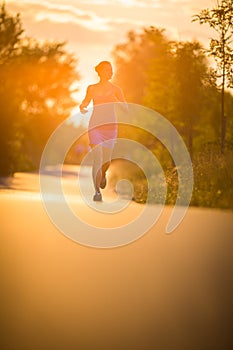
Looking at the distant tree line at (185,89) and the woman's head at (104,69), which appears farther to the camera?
the distant tree line at (185,89)

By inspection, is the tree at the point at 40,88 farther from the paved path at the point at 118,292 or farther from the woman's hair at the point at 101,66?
the paved path at the point at 118,292

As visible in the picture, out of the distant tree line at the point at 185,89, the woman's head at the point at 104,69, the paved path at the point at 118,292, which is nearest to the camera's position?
the paved path at the point at 118,292

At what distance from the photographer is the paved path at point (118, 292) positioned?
5031 mm

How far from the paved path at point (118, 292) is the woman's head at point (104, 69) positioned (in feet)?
16.6

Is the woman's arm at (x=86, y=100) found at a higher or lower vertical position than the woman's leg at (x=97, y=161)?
higher

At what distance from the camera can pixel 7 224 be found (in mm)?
10719

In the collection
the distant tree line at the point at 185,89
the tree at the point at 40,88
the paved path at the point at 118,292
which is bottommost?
the paved path at the point at 118,292

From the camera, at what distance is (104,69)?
14.7 meters

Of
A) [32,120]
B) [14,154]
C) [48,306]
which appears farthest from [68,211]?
[32,120]

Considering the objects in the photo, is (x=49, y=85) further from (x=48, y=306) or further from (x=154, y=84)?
(x=48, y=306)

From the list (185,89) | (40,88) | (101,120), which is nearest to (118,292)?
(101,120)

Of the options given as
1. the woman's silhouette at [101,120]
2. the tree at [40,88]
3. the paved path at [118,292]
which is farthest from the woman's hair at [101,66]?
the tree at [40,88]

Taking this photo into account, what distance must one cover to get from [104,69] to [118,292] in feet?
28.7

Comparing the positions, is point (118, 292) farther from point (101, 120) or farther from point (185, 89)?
point (185, 89)
